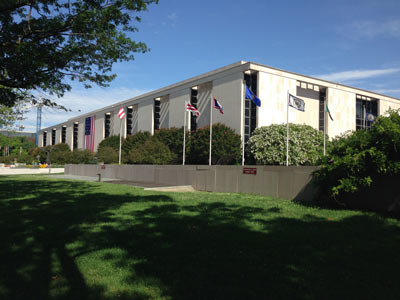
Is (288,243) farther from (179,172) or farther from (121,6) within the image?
(179,172)

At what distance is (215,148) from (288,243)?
3537cm

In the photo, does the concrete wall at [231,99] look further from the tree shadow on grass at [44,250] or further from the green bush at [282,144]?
the tree shadow on grass at [44,250]

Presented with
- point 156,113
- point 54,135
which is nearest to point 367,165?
point 156,113

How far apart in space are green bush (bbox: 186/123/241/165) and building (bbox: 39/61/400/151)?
255 cm

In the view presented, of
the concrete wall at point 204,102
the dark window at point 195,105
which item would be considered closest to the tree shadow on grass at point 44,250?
the concrete wall at point 204,102

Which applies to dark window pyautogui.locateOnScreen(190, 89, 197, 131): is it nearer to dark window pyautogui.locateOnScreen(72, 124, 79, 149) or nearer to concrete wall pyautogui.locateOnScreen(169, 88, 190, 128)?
concrete wall pyautogui.locateOnScreen(169, 88, 190, 128)

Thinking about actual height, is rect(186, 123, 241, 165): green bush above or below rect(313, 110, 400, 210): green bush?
above

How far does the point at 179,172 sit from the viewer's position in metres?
24.5

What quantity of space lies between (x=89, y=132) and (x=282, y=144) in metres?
63.4

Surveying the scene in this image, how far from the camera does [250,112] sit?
154 ft

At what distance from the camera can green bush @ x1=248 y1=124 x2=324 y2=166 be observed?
3734 centimetres

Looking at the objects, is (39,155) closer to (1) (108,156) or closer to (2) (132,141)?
(1) (108,156)

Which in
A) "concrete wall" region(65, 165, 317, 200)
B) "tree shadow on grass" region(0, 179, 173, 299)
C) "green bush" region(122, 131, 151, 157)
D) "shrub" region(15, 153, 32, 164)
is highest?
"green bush" region(122, 131, 151, 157)

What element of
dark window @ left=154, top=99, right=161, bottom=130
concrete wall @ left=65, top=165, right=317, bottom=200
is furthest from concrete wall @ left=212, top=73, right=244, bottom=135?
concrete wall @ left=65, top=165, right=317, bottom=200
